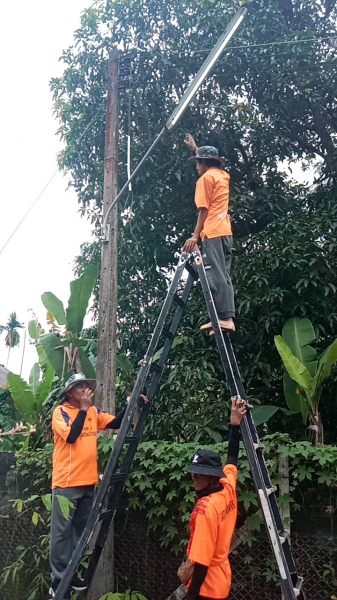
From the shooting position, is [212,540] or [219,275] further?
[219,275]

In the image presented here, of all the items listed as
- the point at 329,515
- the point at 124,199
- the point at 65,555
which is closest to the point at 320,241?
the point at 124,199

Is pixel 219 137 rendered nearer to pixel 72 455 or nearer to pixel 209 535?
pixel 72 455

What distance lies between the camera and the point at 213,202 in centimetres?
408

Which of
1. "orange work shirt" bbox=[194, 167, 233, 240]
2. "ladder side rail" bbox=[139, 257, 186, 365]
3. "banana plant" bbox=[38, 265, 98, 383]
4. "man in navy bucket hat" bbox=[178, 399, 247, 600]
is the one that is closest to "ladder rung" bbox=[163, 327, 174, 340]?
"ladder side rail" bbox=[139, 257, 186, 365]

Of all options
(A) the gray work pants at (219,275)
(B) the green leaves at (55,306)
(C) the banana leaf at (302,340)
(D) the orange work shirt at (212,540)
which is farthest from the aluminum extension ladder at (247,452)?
(B) the green leaves at (55,306)

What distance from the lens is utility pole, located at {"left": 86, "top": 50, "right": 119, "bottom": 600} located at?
499 centimetres

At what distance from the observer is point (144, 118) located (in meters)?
8.32

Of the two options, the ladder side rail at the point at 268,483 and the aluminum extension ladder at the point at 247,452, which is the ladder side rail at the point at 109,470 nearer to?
the aluminum extension ladder at the point at 247,452

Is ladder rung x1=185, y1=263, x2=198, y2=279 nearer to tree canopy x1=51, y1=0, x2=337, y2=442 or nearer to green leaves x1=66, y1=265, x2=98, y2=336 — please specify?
green leaves x1=66, y1=265, x2=98, y2=336

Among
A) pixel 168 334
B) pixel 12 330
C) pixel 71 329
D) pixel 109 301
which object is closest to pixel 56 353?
pixel 71 329

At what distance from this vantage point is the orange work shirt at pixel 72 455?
420 cm

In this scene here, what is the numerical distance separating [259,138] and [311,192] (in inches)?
49.5

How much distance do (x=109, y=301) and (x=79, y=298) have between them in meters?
0.58

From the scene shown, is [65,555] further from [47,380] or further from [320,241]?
[320,241]
